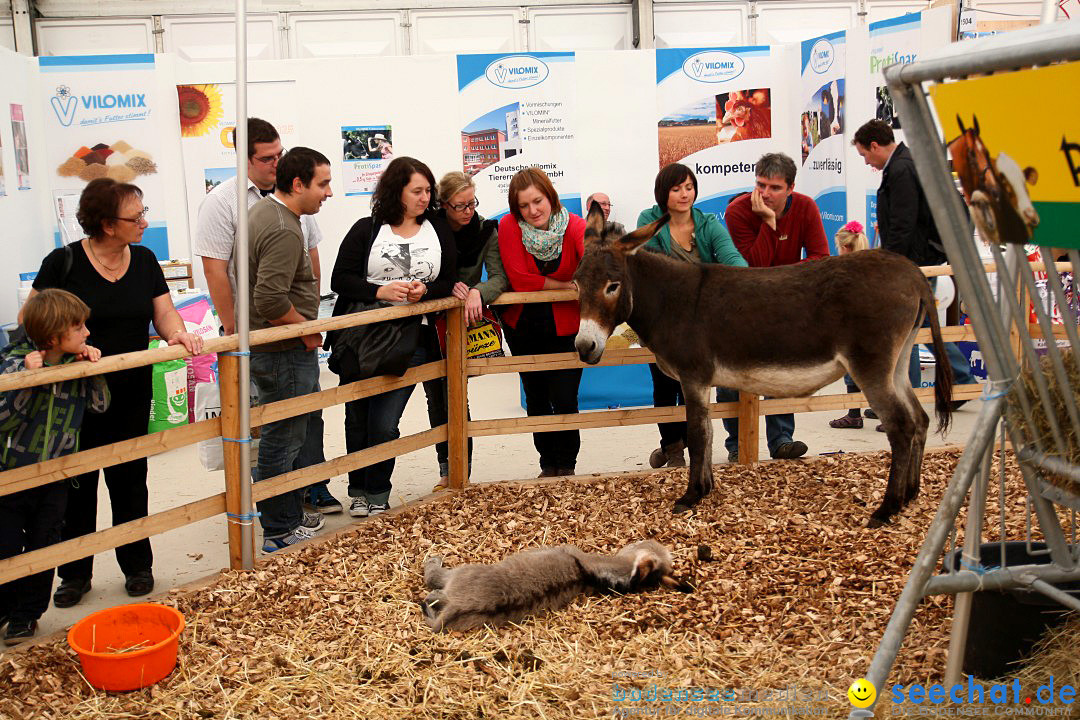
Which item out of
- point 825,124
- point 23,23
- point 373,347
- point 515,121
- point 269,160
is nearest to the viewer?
point 373,347

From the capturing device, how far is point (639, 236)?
195 inches

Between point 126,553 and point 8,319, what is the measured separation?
5.74 m

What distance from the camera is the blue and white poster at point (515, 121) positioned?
9750mm

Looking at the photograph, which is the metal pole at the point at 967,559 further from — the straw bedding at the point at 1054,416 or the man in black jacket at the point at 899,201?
the man in black jacket at the point at 899,201

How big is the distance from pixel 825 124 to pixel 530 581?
22.4ft

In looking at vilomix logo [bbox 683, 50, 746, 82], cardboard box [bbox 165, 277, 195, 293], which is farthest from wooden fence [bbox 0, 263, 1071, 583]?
cardboard box [bbox 165, 277, 195, 293]

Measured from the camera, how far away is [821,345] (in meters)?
4.81

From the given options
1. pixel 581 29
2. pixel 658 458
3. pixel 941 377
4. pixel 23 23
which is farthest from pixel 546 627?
pixel 23 23

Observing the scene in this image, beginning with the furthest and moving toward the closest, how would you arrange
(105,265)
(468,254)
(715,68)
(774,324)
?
(715,68) < (468,254) < (774,324) < (105,265)

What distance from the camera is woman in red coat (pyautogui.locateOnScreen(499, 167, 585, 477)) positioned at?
18.1ft

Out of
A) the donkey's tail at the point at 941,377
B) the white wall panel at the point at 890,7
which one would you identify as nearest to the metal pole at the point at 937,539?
the donkey's tail at the point at 941,377

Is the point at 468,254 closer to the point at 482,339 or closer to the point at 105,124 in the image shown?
the point at 482,339

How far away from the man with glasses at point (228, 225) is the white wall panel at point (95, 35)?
7907mm

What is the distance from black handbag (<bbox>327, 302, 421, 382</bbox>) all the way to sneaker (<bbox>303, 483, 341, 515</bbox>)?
0.85m
